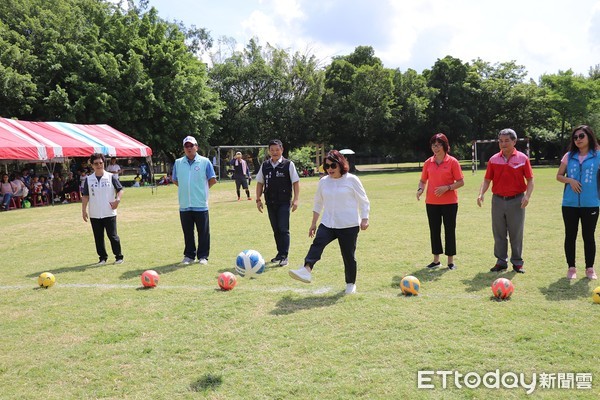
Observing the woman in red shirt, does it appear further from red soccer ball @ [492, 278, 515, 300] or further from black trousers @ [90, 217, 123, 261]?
black trousers @ [90, 217, 123, 261]

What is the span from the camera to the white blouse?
19.8 ft

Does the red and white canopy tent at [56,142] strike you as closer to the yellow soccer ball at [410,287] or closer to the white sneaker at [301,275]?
the white sneaker at [301,275]

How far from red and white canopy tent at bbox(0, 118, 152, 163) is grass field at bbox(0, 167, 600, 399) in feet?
33.0

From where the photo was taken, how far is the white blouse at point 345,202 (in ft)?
19.8

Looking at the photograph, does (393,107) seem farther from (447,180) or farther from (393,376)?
(393,376)

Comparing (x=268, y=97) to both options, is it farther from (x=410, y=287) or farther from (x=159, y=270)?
(x=410, y=287)

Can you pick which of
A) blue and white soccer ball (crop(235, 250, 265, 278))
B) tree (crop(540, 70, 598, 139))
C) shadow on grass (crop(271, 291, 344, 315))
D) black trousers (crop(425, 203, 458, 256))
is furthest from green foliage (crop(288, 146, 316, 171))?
shadow on grass (crop(271, 291, 344, 315))

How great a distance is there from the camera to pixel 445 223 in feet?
23.9

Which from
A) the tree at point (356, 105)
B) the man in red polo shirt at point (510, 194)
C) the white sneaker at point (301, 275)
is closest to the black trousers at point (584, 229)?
the man in red polo shirt at point (510, 194)

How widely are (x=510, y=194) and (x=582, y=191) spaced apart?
90 cm

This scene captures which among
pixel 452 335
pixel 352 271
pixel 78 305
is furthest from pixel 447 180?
pixel 78 305

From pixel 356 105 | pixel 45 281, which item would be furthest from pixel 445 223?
pixel 356 105

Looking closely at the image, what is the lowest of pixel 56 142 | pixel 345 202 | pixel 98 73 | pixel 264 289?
pixel 264 289

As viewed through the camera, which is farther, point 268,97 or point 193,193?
point 268,97
